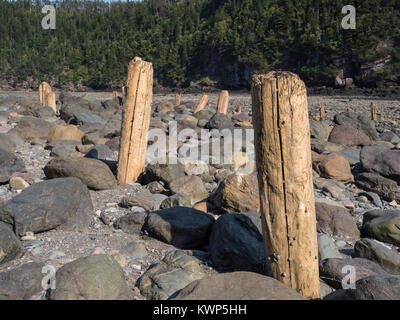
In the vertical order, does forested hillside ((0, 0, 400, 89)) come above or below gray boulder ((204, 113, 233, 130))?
above

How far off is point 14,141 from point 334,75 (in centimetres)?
4514

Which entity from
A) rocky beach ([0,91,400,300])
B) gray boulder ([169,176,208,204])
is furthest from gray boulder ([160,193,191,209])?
gray boulder ([169,176,208,204])

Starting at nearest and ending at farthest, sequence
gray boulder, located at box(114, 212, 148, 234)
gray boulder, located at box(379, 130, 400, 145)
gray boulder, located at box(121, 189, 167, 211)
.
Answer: gray boulder, located at box(114, 212, 148, 234), gray boulder, located at box(121, 189, 167, 211), gray boulder, located at box(379, 130, 400, 145)

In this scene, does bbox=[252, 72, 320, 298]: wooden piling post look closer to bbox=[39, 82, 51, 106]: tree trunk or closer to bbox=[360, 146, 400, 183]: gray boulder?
bbox=[360, 146, 400, 183]: gray boulder

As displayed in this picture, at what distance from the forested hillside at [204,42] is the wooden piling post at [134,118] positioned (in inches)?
1677

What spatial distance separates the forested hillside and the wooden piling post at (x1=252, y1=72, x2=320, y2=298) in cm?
4455

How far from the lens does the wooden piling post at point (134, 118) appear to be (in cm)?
590

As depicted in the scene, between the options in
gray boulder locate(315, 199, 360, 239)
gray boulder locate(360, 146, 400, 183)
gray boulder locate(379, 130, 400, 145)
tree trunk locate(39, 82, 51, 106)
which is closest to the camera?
gray boulder locate(315, 199, 360, 239)

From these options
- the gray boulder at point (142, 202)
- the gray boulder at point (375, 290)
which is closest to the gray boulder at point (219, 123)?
the gray boulder at point (142, 202)

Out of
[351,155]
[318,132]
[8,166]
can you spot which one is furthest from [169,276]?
[318,132]

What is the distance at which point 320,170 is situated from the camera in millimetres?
7598

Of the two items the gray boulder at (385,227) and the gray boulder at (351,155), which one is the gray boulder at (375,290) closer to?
the gray boulder at (385,227)

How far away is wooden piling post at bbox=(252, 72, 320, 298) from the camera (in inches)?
109

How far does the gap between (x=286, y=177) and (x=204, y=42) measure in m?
70.9
